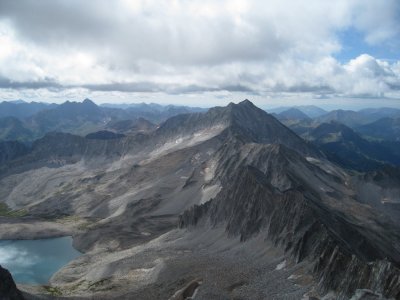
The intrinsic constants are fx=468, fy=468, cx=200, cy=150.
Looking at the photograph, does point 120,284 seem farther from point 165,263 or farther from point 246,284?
point 246,284

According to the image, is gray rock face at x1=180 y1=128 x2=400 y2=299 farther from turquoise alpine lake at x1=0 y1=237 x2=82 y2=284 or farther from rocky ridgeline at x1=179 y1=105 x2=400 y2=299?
turquoise alpine lake at x1=0 y1=237 x2=82 y2=284

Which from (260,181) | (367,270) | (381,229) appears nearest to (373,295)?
(367,270)

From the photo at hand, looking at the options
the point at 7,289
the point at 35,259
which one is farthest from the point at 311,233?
the point at 35,259

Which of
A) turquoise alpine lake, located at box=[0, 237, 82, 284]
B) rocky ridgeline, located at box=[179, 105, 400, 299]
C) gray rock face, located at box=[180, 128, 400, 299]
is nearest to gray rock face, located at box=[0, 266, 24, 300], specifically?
rocky ridgeline, located at box=[179, 105, 400, 299]

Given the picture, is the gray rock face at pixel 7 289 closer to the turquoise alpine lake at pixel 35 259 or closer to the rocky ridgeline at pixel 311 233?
the rocky ridgeline at pixel 311 233

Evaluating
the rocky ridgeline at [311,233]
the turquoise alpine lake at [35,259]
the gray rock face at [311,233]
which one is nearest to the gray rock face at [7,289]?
the rocky ridgeline at [311,233]
